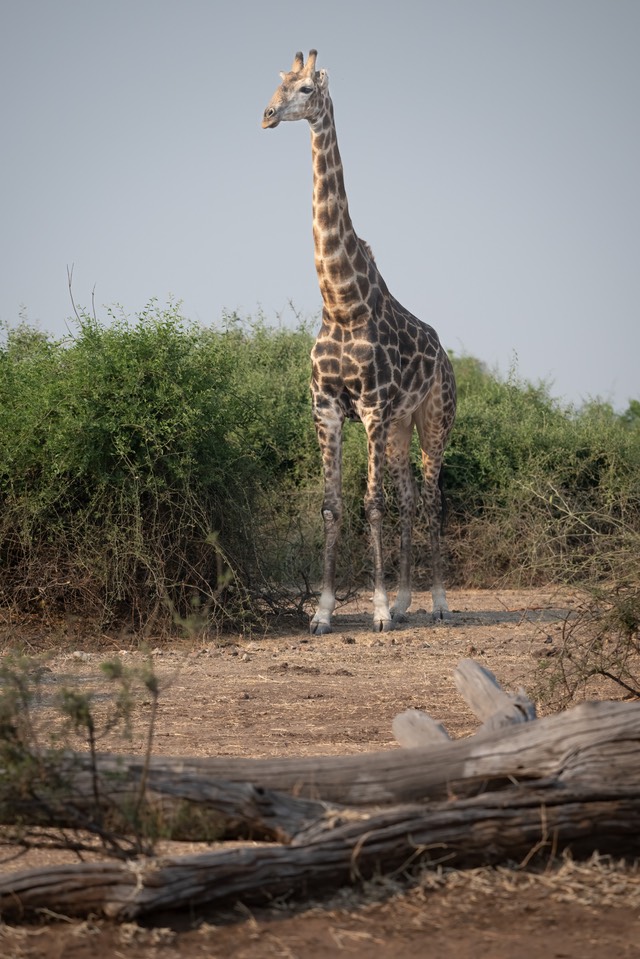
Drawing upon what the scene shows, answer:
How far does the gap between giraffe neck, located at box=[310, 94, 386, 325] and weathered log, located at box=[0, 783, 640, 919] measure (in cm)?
757

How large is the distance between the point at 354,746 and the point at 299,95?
6351 mm

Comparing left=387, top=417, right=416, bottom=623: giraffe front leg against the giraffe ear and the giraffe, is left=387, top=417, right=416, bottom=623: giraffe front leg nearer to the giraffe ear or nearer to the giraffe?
the giraffe

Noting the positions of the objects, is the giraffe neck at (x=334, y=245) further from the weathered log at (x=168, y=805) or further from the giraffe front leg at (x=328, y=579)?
the weathered log at (x=168, y=805)

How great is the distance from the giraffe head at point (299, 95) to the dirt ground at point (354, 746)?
4.53 metres

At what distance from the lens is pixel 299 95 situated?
33.1 feet

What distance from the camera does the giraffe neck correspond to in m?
10.5

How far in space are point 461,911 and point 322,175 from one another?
830 centimetres

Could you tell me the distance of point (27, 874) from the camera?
311 cm

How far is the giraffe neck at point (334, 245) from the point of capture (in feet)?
34.5

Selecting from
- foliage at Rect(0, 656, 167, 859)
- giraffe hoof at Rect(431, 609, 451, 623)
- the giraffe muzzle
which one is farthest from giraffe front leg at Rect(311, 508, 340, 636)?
foliage at Rect(0, 656, 167, 859)

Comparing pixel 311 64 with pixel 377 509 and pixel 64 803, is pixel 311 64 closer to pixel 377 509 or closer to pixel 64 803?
pixel 377 509

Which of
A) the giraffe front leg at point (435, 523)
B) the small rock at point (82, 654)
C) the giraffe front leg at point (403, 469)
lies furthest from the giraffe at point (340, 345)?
the small rock at point (82, 654)

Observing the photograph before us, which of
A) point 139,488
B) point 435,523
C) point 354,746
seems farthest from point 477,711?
point 435,523

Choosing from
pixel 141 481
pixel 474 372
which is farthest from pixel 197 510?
pixel 474 372
